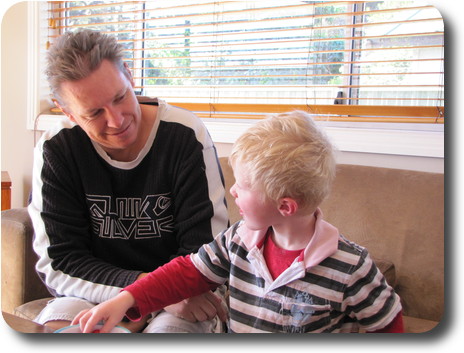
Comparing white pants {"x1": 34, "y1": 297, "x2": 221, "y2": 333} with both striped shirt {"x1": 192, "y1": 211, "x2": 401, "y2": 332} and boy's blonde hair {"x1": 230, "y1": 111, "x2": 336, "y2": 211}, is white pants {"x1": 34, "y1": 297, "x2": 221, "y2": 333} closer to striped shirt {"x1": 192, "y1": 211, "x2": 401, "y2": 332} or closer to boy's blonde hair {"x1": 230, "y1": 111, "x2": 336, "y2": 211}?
striped shirt {"x1": 192, "y1": 211, "x2": 401, "y2": 332}

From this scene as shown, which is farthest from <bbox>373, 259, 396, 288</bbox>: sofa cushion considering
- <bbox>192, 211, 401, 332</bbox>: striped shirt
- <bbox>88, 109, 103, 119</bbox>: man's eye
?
<bbox>88, 109, 103, 119</bbox>: man's eye

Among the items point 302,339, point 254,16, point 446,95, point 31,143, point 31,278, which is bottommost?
point 31,278

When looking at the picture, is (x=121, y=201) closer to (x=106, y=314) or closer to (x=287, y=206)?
(x=106, y=314)

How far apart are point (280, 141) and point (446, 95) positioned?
0.96 ft

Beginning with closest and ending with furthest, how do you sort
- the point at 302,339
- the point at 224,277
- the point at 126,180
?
1. the point at 302,339
2. the point at 224,277
3. the point at 126,180

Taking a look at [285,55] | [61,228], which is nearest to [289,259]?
[61,228]

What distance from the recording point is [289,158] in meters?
0.83

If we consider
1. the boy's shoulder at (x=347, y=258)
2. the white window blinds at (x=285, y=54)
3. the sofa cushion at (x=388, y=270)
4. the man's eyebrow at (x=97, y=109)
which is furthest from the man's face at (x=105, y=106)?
the white window blinds at (x=285, y=54)

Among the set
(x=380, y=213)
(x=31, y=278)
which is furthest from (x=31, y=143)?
(x=380, y=213)

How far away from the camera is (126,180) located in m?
1.17

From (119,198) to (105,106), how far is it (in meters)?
0.23

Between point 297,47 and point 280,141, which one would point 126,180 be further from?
point 297,47

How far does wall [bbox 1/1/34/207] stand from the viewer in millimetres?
2373

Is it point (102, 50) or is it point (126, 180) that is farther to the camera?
point (126, 180)
